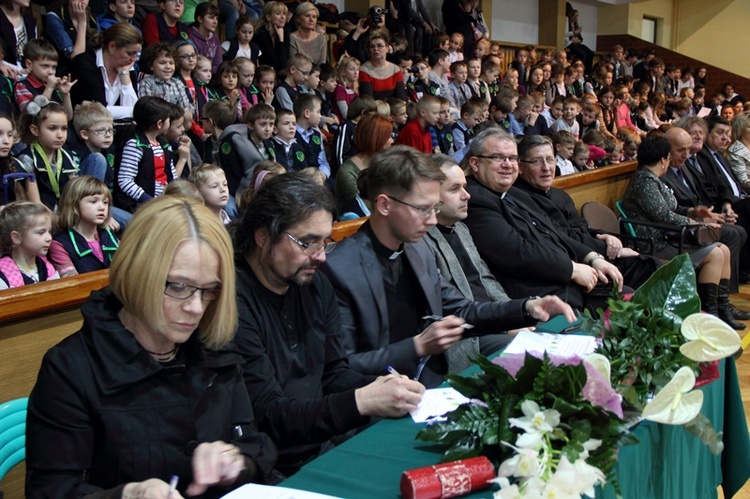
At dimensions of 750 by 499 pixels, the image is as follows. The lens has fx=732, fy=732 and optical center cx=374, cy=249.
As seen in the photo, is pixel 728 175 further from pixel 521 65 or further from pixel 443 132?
pixel 521 65

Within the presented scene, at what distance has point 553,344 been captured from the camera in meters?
2.29

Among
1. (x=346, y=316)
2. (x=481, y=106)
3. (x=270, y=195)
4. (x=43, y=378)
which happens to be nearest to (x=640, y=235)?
(x=481, y=106)

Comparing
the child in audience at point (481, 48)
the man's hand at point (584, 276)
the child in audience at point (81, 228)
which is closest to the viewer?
the child in audience at point (81, 228)

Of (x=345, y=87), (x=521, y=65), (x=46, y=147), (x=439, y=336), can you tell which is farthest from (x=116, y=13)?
(x=521, y=65)

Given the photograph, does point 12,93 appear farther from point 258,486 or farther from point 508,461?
point 508,461

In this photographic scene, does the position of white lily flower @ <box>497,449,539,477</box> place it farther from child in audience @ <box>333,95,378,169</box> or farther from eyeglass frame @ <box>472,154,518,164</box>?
child in audience @ <box>333,95,378,169</box>

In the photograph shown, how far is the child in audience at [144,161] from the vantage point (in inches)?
169

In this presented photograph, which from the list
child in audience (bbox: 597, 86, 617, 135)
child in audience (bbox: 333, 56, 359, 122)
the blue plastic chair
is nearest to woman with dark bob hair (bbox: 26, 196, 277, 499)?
the blue plastic chair

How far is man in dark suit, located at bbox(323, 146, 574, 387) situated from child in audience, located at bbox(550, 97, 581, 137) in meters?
6.08

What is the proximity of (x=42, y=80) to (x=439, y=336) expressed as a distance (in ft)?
11.6

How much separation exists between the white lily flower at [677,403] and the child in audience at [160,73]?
14.0 feet

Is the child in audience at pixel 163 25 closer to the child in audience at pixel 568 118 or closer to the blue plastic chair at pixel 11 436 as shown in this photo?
the child in audience at pixel 568 118

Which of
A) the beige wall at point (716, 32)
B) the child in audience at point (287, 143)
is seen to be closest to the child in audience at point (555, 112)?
the child in audience at point (287, 143)

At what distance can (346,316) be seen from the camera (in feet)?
8.11
